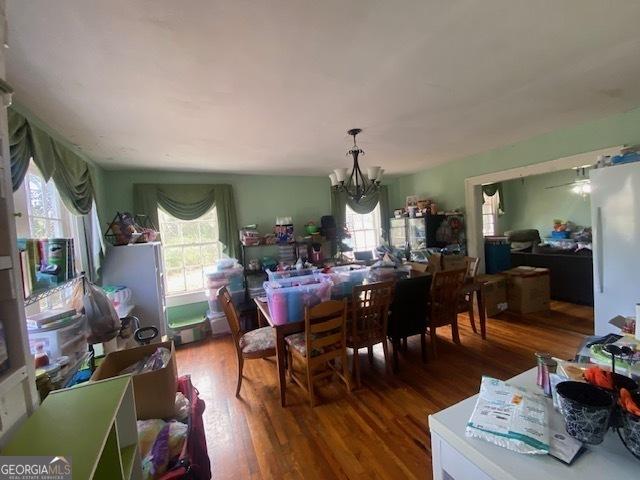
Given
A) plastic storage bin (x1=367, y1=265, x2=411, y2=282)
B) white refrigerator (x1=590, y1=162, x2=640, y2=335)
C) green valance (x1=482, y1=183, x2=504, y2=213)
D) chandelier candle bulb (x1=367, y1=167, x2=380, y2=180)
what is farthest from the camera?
green valance (x1=482, y1=183, x2=504, y2=213)

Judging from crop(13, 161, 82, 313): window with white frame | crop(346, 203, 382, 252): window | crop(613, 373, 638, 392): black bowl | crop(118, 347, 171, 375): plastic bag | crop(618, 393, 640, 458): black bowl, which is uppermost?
crop(13, 161, 82, 313): window with white frame

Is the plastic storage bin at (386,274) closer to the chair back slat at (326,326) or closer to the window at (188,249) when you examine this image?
the chair back slat at (326,326)

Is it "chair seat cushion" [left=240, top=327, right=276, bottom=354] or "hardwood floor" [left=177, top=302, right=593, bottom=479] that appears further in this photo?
"chair seat cushion" [left=240, top=327, right=276, bottom=354]

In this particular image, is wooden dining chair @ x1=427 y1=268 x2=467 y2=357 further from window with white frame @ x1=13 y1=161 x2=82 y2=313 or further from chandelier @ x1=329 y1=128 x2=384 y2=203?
window with white frame @ x1=13 y1=161 x2=82 y2=313

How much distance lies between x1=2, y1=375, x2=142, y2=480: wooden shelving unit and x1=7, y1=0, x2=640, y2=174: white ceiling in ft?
4.62

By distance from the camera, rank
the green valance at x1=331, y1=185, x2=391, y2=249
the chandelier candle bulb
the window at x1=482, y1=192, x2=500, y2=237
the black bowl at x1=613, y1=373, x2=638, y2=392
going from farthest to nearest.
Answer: the window at x1=482, y1=192, x2=500, y2=237 < the green valance at x1=331, y1=185, x2=391, y2=249 < the chandelier candle bulb < the black bowl at x1=613, y1=373, x2=638, y2=392

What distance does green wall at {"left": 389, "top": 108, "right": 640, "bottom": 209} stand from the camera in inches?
105

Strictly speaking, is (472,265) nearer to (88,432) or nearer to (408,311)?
(408,311)

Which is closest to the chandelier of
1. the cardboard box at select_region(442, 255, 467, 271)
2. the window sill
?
the cardboard box at select_region(442, 255, 467, 271)

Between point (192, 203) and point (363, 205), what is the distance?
2.93 m

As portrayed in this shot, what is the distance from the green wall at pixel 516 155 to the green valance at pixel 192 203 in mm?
3154

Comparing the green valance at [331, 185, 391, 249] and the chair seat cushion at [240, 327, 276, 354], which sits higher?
the green valance at [331, 185, 391, 249]

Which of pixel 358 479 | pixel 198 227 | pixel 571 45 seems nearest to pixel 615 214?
pixel 571 45

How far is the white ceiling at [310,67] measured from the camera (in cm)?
118
